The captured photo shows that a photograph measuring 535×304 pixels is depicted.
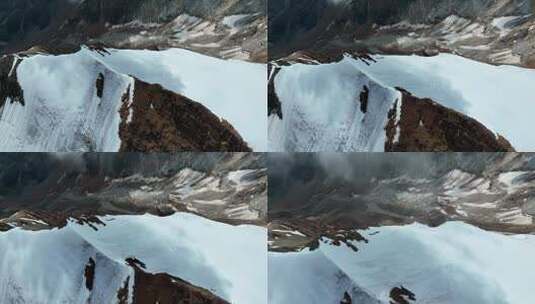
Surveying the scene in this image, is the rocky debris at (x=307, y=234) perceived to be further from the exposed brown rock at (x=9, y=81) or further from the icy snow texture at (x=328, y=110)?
the exposed brown rock at (x=9, y=81)

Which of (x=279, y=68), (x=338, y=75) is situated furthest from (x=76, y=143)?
(x=338, y=75)

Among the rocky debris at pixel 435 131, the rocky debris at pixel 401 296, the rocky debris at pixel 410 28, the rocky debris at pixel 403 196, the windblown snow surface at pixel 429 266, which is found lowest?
the rocky debris at pixel 401 296

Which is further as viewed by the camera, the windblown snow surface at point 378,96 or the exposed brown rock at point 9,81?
the exposed brown rock at point 9,81

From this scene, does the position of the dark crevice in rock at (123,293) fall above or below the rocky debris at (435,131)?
below

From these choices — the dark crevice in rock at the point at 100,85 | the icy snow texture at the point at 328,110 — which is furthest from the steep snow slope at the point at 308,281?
the dark crevice in rock at the point at 100,85

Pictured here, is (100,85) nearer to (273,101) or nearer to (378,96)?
(273,101)

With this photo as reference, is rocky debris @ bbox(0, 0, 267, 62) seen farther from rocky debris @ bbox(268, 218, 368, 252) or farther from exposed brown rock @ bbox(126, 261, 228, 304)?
exposed brown rock @ bbox(126, 261, 228, 304)

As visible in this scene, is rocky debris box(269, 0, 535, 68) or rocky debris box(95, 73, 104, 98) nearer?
rocky debris box(269, 0, 535, 68)

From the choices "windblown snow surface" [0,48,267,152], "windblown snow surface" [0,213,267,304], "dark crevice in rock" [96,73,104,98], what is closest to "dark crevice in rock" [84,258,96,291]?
"windblown snow surface" [0,213,267,304]
